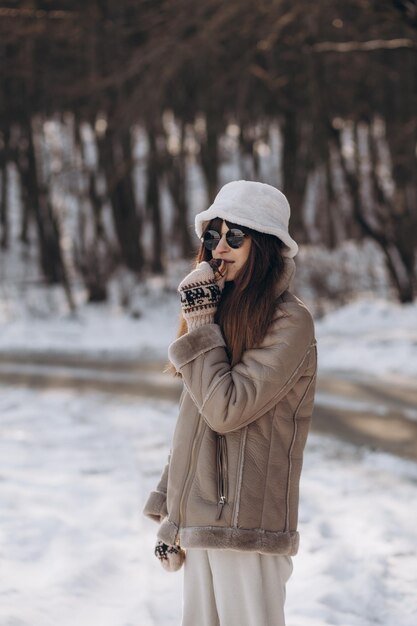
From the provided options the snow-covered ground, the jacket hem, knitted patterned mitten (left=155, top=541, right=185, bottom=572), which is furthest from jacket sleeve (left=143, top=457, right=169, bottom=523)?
the snow-covered ground

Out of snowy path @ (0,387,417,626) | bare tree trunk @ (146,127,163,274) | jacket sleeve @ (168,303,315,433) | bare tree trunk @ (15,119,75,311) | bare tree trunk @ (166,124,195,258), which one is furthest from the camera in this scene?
bare tree trunk @ (166,124,195,258)

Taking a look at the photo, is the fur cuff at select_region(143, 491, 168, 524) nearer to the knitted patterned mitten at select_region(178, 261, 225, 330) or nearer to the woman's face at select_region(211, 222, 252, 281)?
the knitted patterned mitten at select_region(178, 261, 225, 330)

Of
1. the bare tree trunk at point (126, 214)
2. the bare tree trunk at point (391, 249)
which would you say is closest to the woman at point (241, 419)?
the bare tree trunk at point (391, 249)

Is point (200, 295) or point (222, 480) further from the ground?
point (200, 295)

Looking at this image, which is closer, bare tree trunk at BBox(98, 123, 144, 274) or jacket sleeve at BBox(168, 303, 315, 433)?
jacket sleeve at BBox(168, 303, 315, 433)

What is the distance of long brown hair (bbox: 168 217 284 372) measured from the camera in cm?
Result: 296

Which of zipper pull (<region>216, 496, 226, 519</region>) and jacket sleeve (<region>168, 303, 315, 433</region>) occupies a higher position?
jacket sleeve (<region>168, 303, 315, 433</region>)

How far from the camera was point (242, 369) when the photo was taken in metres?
2.94

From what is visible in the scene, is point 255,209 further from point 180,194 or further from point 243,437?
point 180,194

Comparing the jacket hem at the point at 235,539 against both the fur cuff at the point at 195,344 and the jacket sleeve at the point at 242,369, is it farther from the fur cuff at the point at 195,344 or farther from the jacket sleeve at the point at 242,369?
the fur cuff at the point at 195,344

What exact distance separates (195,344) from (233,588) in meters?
0.71

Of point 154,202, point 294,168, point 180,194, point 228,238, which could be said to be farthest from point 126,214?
point 228,238

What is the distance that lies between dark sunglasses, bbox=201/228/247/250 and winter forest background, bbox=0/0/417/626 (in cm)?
220

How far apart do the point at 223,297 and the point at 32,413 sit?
7.52 m
